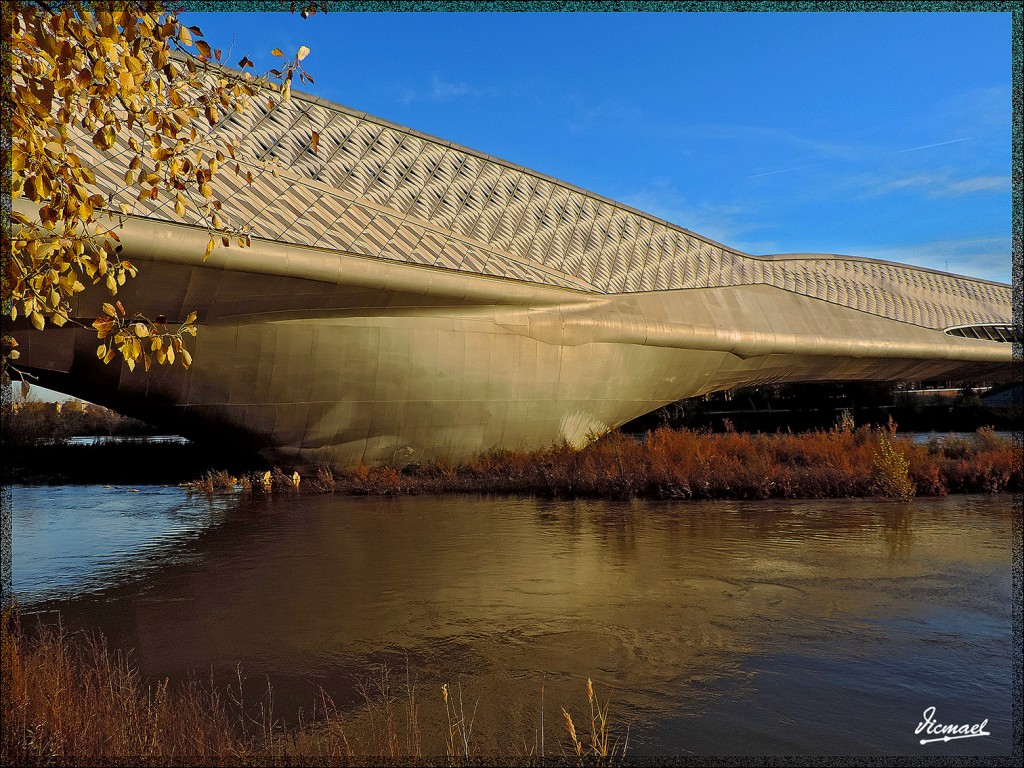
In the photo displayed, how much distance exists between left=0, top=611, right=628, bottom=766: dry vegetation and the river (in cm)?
13

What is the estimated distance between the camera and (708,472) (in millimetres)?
15586

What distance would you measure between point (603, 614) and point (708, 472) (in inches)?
365

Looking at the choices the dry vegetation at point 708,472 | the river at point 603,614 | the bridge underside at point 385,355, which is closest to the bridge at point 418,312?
the bridge underside at point 385,355

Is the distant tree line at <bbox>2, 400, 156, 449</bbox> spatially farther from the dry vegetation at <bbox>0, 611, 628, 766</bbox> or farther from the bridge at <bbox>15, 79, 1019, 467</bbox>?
the dry vegetation at <bbox>0, 611, 628, 766</bbox>

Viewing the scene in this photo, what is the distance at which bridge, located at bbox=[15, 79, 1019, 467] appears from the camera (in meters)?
15.2

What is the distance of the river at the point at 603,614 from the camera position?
4.67 metres

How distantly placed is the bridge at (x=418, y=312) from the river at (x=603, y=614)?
14.3ft
